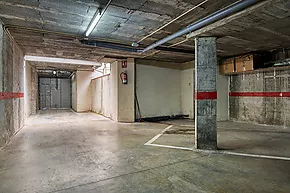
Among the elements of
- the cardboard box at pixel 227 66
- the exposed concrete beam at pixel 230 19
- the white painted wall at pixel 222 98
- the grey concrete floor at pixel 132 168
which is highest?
the exposed concrete beam at pixel 230 19

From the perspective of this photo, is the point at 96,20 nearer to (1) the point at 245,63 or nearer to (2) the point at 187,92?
(1) the point at 245,63

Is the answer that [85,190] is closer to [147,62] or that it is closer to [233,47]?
[233,47]

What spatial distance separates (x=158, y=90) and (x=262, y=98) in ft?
13.4

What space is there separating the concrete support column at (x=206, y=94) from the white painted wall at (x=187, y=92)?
4.58 m

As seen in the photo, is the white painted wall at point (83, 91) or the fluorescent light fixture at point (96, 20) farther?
the white painted wall at point (83, 91)

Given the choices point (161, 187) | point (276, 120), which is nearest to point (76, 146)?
point (161, 187)

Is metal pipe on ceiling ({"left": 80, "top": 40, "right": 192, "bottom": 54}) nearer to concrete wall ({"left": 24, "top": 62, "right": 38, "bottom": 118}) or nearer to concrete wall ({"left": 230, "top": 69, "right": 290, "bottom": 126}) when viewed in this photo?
concrete wall ({"left": 230, "top": 69, "right": 290, "bottom": 126})

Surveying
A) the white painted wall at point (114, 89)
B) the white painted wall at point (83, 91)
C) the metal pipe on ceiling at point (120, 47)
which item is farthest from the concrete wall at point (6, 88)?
the white painted wall at point (83, 91)

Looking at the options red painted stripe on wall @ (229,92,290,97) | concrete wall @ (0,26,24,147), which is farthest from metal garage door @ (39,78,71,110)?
red painted stripe on wall @ (229,92,290,97)

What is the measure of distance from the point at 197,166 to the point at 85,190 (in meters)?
1.76

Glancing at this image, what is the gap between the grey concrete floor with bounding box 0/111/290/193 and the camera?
240cm

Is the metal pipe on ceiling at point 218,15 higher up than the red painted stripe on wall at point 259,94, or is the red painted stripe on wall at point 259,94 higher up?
the metal pipe on ceiling at point 218,15

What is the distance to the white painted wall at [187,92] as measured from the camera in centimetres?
870

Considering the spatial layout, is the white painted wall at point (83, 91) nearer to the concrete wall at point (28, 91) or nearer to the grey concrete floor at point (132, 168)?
the concrete wall at point (28, 91)
